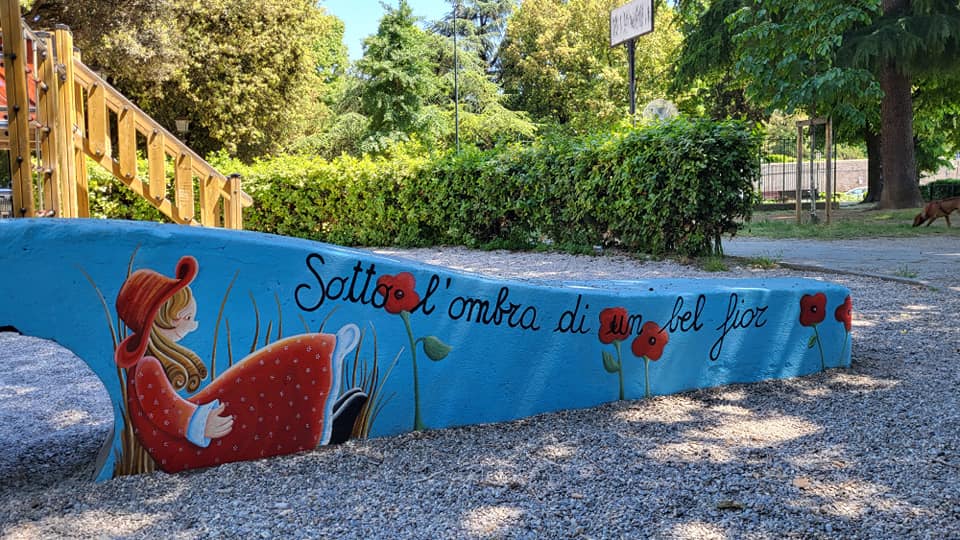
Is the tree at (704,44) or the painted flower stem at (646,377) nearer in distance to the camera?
the painted flower stem at (646,377)

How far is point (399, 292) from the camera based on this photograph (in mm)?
3496

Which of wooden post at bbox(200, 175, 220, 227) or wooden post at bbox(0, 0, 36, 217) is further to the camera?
wooden post at bbox(200, 175, 220, 227)

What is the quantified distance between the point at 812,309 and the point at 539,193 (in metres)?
7.95

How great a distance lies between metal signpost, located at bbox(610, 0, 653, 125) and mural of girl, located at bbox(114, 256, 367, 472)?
1039 cm

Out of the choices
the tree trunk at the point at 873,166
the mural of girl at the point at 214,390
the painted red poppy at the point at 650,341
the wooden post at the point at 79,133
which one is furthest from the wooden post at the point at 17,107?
the tree trunk at the point at 873,166

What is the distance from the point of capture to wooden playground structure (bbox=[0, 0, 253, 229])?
6836 mm

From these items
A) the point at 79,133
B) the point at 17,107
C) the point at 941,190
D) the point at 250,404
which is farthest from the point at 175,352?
the point at 941,190

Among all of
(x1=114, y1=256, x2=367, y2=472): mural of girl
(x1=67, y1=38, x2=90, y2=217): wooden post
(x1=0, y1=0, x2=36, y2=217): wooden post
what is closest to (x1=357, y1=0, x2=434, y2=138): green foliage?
(x1=67, y1=38, x2=90, y2=217): wooden post

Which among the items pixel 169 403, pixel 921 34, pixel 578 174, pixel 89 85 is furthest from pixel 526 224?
pixel 921 34

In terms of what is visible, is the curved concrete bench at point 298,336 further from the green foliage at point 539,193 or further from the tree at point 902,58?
the tree at point 902,58

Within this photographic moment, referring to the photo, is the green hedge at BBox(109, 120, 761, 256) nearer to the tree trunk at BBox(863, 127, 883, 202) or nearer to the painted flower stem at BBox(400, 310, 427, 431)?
the painted flower stem at BBox(400, 310, 427, 431)

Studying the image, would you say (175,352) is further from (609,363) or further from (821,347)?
(821,347)

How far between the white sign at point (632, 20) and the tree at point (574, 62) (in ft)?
98.9

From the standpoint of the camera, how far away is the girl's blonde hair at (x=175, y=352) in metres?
3.11
